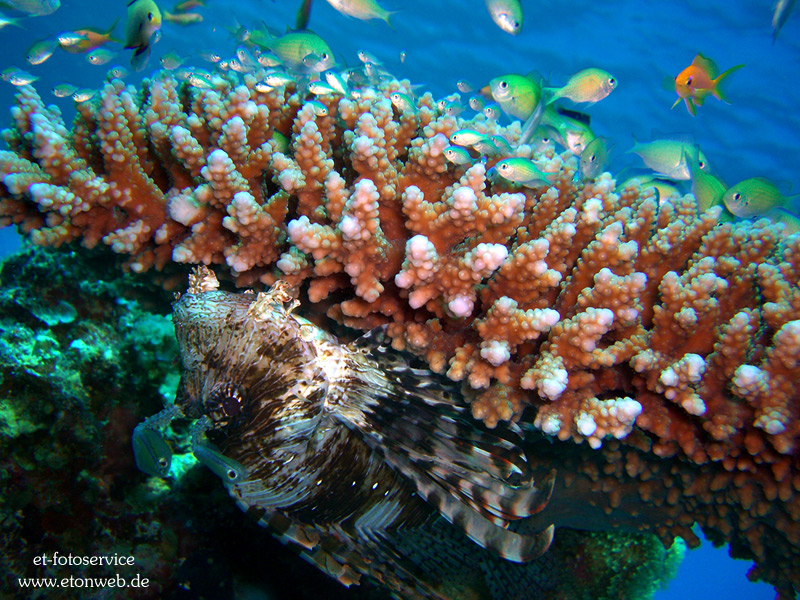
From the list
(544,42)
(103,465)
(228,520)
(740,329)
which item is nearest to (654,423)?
(740,329)

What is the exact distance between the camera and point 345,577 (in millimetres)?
1810

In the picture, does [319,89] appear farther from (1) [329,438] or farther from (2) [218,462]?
(2) [218,462]

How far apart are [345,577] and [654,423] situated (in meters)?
1.65

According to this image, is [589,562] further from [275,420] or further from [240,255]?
[240,255]

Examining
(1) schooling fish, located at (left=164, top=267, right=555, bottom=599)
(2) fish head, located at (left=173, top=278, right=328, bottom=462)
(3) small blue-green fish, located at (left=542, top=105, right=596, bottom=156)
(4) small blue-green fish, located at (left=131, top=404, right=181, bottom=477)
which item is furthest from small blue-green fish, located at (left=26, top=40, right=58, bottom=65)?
(4) small blue-green fish, located at (left=131, top=404, right=181, bottom=477)

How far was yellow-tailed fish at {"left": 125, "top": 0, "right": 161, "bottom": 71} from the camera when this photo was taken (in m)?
3.73

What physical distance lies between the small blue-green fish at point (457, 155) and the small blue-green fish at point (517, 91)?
1683 millimetres

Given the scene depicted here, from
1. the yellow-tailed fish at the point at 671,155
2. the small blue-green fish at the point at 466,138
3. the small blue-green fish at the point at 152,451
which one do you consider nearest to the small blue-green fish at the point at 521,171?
the small blue-green fish at the point at 466,138

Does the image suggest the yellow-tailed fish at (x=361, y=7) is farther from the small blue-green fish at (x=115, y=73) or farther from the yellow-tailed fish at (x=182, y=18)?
the yellow-tailed fish at (x=182, y=18)

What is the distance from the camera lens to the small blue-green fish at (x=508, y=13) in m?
3.98

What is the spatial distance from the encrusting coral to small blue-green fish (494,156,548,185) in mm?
123

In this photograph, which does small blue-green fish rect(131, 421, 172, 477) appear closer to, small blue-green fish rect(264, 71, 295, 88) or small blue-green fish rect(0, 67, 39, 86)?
small blue-green fish rect(264, 71, 295, 88)

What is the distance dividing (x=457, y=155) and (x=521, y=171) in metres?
0.38

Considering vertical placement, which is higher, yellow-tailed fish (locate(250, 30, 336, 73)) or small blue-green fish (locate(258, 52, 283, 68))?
yellow-tailed fish (locate(250, 30, 336, 73))
